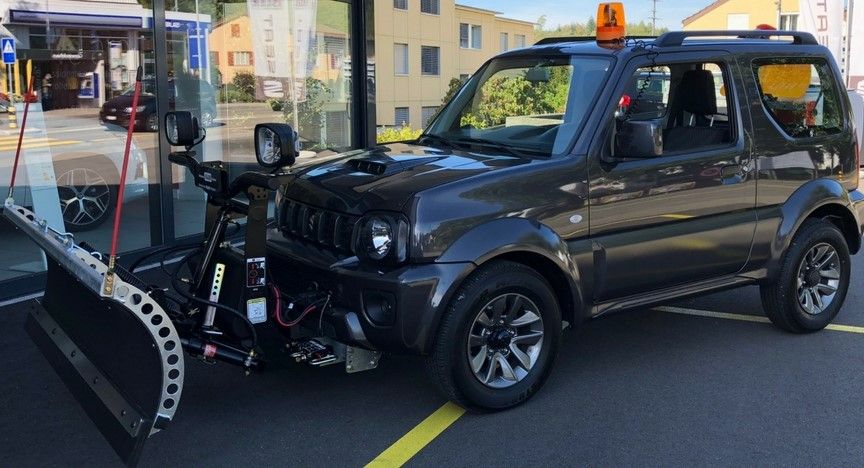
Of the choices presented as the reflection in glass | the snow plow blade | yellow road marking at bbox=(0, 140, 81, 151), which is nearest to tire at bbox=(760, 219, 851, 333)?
the snow plow blade

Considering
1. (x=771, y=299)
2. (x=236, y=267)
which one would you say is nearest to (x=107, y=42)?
(x=236, y=267)

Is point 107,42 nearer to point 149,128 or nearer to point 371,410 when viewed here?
point 149,128

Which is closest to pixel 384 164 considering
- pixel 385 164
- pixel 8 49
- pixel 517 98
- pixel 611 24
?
pixel 385 164

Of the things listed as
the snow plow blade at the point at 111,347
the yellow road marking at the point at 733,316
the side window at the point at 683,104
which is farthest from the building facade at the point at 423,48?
the snow plow blade at the point at 111,347

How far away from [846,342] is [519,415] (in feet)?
8.70

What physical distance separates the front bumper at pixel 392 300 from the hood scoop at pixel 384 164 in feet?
1.80

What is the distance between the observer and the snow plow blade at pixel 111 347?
341 cm

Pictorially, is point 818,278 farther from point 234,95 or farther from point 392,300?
point 234,95

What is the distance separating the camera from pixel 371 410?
460cm

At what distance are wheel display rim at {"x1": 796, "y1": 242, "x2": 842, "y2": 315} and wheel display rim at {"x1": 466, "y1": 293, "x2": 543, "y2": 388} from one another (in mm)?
2266

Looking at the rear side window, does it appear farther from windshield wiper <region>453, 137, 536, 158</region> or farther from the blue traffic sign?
the blue traffic sign

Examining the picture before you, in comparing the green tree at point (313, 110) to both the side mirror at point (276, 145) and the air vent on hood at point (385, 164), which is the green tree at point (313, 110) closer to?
the air vent on hood at point (385, 164)

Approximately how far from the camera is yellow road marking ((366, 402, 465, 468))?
4.00 metres

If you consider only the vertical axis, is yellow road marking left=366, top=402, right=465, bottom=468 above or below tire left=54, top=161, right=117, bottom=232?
below
